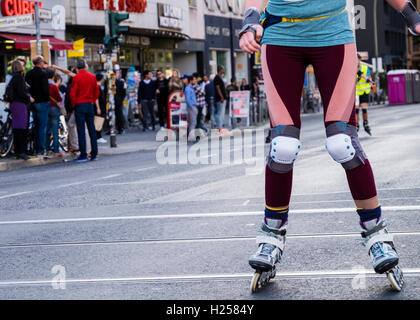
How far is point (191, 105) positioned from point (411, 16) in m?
19.0

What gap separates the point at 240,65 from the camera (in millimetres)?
50656

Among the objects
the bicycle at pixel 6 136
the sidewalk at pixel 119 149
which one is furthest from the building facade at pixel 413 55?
the bicycle at pixel 6 136

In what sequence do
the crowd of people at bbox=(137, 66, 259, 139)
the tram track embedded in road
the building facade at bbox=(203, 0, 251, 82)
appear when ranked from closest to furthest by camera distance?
the tram track embedded in road < the crowd of people at bbox=(137, 66, 259, 139) < the building facade at bbox=(203, 0, 251, 82)

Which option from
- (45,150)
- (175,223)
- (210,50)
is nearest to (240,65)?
(210,50)

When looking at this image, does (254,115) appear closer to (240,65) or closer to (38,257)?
(240,65)

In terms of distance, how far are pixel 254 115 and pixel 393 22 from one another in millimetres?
64075

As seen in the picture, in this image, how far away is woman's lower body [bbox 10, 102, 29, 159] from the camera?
643 inches

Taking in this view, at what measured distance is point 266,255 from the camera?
406 cm

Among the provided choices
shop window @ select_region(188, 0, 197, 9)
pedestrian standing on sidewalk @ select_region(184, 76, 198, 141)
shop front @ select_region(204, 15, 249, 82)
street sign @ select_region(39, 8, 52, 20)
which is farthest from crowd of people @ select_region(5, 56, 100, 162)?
shop front @ select_region(204, 15, 249, 82)

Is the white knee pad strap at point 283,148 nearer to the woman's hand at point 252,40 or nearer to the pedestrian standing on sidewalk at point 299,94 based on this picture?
the pedestrian standing on sidewalk at point 299,94

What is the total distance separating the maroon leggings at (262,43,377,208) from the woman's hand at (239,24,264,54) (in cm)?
7

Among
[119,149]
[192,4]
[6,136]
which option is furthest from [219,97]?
[192,4]

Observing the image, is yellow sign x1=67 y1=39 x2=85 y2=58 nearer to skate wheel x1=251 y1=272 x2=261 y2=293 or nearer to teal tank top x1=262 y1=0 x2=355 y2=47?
teal tank top x1=262 y1=0 x2=355 y2=47

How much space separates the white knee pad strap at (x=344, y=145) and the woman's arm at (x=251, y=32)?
54cm
